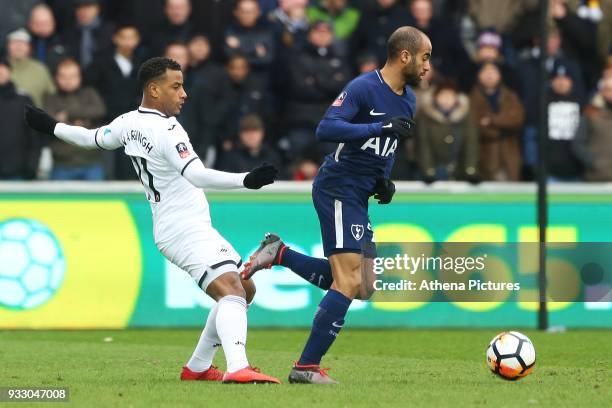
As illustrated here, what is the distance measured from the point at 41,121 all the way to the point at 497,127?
7316 millimetres

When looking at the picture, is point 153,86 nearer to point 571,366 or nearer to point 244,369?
point 244,369

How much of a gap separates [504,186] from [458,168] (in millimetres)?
1214

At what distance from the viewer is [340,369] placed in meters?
10.2

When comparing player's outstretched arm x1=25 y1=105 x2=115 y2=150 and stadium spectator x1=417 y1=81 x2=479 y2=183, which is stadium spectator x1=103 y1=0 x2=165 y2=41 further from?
player's outstretched arm x1=25 y1=105 x2=115 y2=150

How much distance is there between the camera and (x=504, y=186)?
46.7 feet

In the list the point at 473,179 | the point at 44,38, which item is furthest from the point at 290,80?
the point at 44,38

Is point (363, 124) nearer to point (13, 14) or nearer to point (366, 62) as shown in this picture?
point (366, 62)

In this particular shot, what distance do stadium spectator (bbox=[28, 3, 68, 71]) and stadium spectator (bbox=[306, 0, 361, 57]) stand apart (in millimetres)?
3131

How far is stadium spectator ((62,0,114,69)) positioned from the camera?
1612cm

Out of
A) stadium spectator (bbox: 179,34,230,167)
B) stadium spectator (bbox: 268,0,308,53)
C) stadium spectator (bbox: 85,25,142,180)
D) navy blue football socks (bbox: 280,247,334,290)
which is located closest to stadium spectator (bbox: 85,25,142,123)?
stadium spectator (bbox: 85,25,142,180)

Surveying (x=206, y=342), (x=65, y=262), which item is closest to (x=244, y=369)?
(x=206, y=342)

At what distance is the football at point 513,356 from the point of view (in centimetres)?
901

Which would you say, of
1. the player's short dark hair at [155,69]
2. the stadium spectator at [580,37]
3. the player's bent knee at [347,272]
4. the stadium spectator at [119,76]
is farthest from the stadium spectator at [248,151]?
the player's bent knee at [347,272]

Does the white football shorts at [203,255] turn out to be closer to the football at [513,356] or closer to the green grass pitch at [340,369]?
the green grass pitch at [340,369]
